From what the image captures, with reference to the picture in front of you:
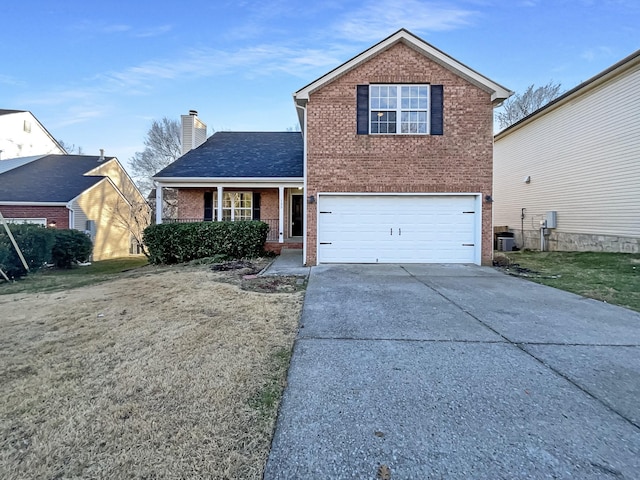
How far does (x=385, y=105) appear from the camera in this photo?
979 cm

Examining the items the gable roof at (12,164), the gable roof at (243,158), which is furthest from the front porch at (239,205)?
the gable roof at (12,164)

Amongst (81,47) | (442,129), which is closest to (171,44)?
(81,47)

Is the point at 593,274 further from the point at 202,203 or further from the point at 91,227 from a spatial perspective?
the point at 91,227

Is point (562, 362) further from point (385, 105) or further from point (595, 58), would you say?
point (595, 58)

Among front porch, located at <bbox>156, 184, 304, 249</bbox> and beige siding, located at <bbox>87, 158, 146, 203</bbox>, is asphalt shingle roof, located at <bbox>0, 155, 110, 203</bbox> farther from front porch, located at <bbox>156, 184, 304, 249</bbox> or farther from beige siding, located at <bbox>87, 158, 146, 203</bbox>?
A: front porch, located at <bbox>156, 184, 304, 249</bbox>

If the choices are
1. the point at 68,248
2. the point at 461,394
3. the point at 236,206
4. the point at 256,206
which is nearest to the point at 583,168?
the point at 256,206

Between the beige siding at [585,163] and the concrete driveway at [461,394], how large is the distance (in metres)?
8.31

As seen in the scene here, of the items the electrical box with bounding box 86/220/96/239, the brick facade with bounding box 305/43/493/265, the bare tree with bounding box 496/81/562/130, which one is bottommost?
the electrical box with bounding box 86/220/96/239

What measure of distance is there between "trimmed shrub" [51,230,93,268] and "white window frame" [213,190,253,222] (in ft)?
17.8

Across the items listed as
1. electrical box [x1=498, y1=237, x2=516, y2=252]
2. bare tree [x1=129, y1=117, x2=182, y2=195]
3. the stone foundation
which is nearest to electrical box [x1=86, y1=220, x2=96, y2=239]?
bare tree [x1=129, y1=117, x2=182, y2=195]

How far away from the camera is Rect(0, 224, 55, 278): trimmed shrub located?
9438mm

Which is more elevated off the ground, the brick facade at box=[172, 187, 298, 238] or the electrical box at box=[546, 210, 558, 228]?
the brick facade at box=[172, 187, 298, 238]

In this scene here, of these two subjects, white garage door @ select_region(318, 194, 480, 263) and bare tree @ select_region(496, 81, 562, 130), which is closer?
white garage door @ select_region(318, 194, 480, 263)

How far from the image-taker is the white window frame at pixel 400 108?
9.73 meters
